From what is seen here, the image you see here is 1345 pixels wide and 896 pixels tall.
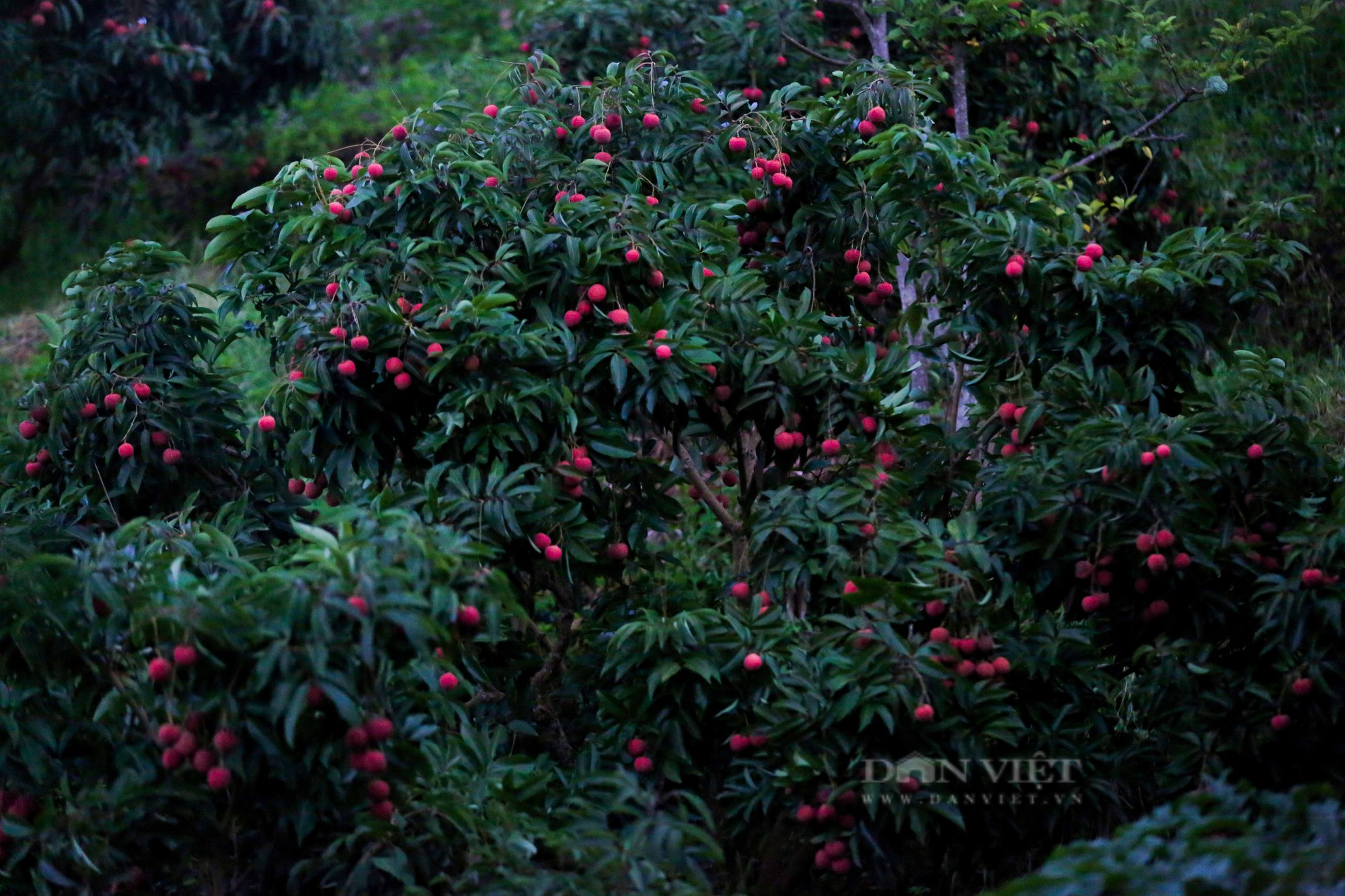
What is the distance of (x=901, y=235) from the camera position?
12.0 ft

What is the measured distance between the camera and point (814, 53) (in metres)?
5.53

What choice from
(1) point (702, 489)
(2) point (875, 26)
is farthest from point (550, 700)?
(2) point (875, 26)

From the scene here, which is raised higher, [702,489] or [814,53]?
[814,53]

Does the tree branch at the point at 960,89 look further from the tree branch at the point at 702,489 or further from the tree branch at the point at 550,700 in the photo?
the tree branch at the point at 550,700

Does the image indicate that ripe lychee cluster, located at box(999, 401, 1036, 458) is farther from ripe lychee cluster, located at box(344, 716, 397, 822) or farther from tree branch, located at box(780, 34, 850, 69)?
tree branch, located at box(780, 34, 850, 69)

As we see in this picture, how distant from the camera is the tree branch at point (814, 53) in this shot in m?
5.52

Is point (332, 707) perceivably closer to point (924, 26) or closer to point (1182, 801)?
point (1182, 801)

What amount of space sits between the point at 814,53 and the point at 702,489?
240 centimetres

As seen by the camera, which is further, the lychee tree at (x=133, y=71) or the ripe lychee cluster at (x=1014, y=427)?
the lychee tree at (x=133, y=71)

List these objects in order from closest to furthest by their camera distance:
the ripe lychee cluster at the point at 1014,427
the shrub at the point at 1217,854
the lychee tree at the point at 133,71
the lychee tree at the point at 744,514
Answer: the shrub at the point at 1217,854, the lychee tree at the point at 744,514, the ripe lychee cluster at the point at 1014,427, the lychee tree at the point at 133,71

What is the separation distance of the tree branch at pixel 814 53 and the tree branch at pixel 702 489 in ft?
7.30

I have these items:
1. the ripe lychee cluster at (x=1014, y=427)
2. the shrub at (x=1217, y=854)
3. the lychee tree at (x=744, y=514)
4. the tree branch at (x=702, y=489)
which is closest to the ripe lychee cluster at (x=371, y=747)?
the lychee tree at (x=744, y=514)

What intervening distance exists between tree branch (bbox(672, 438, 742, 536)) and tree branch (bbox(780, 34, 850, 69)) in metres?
2.23

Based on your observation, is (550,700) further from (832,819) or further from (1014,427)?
(1014,427)
